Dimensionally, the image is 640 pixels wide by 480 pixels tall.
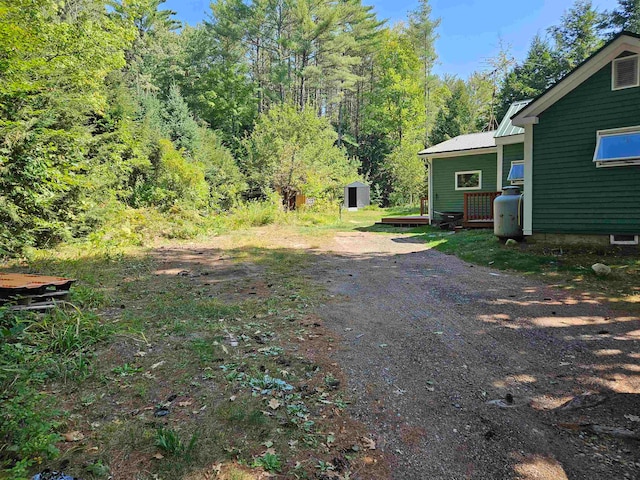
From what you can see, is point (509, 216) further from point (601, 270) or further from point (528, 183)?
point (601, 270)

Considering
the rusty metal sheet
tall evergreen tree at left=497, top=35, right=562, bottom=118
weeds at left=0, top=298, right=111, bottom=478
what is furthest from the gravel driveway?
tall evergreen tree at left=497, top=35, right=562, bottom=118

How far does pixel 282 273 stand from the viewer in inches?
262

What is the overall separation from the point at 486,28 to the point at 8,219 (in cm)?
2932

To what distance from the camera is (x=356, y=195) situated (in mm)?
28250

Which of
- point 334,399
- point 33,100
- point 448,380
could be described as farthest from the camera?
point 33,100

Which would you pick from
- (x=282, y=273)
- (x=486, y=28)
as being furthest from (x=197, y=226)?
(x=486, y=28)

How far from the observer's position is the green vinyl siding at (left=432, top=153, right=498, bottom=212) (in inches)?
550

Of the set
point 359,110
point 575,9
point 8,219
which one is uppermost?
point 575,9

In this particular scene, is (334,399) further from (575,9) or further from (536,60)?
(575,9)

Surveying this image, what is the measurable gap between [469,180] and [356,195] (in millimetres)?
13853

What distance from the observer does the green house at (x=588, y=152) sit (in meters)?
7.40

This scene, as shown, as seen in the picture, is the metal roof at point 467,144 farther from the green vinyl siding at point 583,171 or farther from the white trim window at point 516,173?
the green vinyl siding at point 583,171

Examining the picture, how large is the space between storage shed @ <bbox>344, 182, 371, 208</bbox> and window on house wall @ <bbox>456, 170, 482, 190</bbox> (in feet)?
42.8

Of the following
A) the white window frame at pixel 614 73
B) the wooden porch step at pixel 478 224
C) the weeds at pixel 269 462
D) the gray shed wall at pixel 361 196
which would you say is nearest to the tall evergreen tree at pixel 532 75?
the gray shed wall at pixel 361 196
